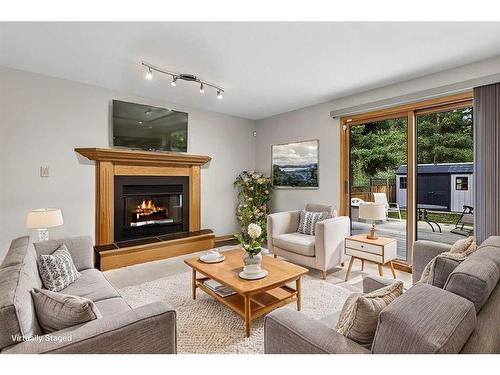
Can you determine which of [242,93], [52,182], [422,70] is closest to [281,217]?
[242,93]

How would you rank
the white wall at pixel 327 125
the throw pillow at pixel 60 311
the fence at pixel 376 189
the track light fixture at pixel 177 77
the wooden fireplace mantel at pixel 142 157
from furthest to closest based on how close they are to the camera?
the fence at pixel 376 189, the wooden fireplace mantel at pixel 142 157, the track light fixture at pixel 177 77, the white wall at pixel 327 125, the throw pillow at pixel 60 311

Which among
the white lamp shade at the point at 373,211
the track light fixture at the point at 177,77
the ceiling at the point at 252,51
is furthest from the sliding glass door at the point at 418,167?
the track light fixture at the point at 177,77

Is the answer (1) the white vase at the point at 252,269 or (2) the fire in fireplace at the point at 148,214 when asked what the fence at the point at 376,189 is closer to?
(1) the white vase at the point at 252,269

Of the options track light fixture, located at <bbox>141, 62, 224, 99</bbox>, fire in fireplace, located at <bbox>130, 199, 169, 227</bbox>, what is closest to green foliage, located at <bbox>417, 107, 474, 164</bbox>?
track light fixture, located at <bbox>141, 62, 224, 99</bbox>

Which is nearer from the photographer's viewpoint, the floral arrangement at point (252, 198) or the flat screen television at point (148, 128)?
the flat screen television at point (148, 128)

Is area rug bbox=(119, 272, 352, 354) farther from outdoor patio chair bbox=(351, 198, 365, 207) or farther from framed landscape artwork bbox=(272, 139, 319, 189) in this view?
framed landscape artwork bbox=(272, 139, 319, 189)

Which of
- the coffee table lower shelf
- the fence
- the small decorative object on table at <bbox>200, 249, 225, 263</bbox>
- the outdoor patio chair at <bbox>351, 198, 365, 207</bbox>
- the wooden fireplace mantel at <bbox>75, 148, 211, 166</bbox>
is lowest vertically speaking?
the coffee table lower shelf

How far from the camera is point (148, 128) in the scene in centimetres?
393

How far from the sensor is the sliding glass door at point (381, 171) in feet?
11.4

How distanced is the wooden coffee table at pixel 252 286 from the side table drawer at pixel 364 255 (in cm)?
110

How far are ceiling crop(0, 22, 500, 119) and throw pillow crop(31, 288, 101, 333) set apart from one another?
1989 mm

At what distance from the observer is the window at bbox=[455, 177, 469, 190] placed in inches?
120

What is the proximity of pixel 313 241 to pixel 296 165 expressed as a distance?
167 centimetres

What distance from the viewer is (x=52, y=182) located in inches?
128
